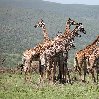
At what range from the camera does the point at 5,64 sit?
33469 mm

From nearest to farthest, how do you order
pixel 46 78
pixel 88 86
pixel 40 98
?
pixel 40 98
pixel 88 86
pixel 46 78

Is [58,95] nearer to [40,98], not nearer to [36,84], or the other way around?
[40,98]

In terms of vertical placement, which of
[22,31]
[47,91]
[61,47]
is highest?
[22,31]

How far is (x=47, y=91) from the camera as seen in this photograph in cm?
1614

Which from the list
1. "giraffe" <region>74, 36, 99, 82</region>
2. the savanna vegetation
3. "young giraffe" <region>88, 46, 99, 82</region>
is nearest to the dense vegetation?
the savanna vegetation

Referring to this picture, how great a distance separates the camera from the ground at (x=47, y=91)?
15141 mm

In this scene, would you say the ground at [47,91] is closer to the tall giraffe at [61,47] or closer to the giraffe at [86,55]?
the tall giraffe at [61,47]

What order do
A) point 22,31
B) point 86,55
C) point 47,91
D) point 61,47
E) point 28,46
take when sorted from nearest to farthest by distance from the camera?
point 47,91
point 61,47
point 86,55
point 28,46
point 22,31

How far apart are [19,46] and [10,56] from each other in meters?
11.9

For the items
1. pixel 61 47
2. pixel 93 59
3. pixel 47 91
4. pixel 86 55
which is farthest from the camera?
pixel 86 55

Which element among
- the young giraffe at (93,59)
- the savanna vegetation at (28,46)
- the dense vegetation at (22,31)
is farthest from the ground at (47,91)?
the dense vegetation at (22,31)

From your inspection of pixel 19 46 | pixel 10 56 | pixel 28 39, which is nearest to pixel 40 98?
pixel 10 56

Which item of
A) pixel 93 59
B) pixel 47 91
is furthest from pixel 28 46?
pixel 47 91

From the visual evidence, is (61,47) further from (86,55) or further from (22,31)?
(22,31)
